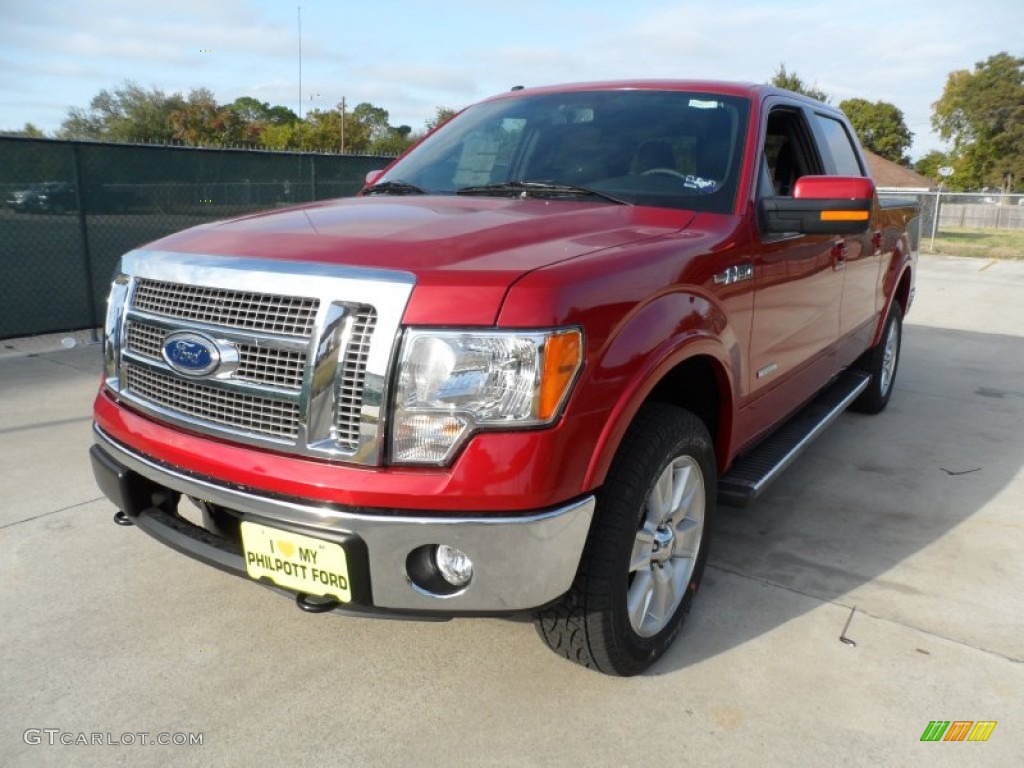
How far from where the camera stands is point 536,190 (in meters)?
3.07

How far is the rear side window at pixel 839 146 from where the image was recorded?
14.0 ft

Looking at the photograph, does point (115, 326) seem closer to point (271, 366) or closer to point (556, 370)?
point (271, 366)

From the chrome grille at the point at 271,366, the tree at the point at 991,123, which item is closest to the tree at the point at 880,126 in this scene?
the tree at the point at 991,123

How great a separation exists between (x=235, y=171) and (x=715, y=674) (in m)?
7.38

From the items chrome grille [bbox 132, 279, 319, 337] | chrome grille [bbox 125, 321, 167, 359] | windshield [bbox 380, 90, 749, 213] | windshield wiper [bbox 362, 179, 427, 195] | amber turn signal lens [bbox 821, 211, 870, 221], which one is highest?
windshield [bbox 380, 90, 749, 213]

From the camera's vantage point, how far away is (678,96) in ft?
11.0

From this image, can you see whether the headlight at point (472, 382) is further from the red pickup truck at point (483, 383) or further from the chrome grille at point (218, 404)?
the chrome grille at point (218, 404)

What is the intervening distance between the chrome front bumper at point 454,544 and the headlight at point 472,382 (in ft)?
0.60

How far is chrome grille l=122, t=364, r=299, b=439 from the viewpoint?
6.82 ft

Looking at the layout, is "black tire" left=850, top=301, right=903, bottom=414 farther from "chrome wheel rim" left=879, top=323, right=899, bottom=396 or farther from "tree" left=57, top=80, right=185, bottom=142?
"tree" left=57, top=80, right=185, bottom=142

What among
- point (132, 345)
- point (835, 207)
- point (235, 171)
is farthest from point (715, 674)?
point (235, 171)

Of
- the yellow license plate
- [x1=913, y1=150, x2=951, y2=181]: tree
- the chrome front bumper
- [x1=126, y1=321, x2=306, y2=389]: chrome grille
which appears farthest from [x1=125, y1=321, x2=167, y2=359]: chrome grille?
[x1=913, y1=150, x2=951, y2=181]: tree

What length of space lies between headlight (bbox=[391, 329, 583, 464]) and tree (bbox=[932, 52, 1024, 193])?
227ft

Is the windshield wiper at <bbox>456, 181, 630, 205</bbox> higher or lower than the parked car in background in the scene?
higher
